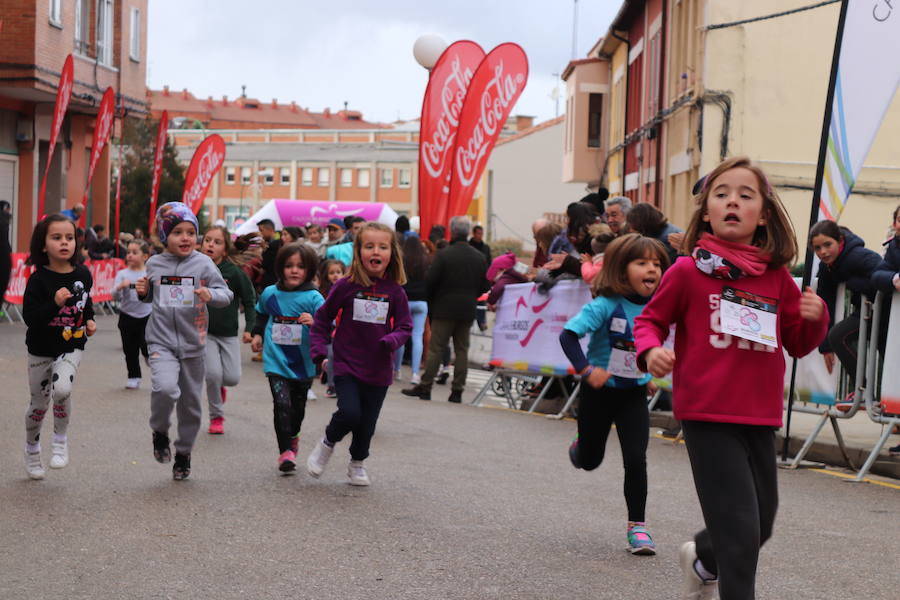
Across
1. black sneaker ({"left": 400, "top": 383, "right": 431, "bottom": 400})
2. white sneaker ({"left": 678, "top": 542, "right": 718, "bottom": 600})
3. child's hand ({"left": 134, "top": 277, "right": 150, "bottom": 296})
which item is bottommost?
black sneaker ({"left": 400, "top": 383, "right": 431, "bottom": 400})

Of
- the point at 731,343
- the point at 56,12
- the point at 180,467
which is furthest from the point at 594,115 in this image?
the point at 731,343

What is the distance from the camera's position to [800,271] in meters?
17.7

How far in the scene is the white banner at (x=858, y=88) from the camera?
28.4ft

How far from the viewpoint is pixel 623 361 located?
264 inches

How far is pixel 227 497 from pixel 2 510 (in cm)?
123

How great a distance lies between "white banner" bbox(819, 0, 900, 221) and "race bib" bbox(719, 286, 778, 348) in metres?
4.32

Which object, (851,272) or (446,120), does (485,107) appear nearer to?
(446,120)

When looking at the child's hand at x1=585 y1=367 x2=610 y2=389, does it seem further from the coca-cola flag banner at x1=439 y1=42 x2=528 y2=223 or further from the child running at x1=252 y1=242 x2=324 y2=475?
the coca-cola flag banner at x1=439 y1=42 x2=528 y2=223

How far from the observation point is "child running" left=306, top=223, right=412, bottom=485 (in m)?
8.02

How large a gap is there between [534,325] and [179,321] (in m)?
5.84

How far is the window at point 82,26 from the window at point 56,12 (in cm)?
164

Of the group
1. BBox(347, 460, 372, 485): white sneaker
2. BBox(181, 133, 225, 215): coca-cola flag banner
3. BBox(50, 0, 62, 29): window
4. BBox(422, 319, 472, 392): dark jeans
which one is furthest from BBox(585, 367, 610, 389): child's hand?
BBox(50, 0, 62, 29): window

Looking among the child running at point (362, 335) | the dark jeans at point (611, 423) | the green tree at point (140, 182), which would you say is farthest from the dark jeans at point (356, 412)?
the green tree at point (140, 182)

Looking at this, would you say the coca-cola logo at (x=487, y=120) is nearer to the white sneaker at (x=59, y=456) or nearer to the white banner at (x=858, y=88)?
the white banner at (x=858, y=88)
